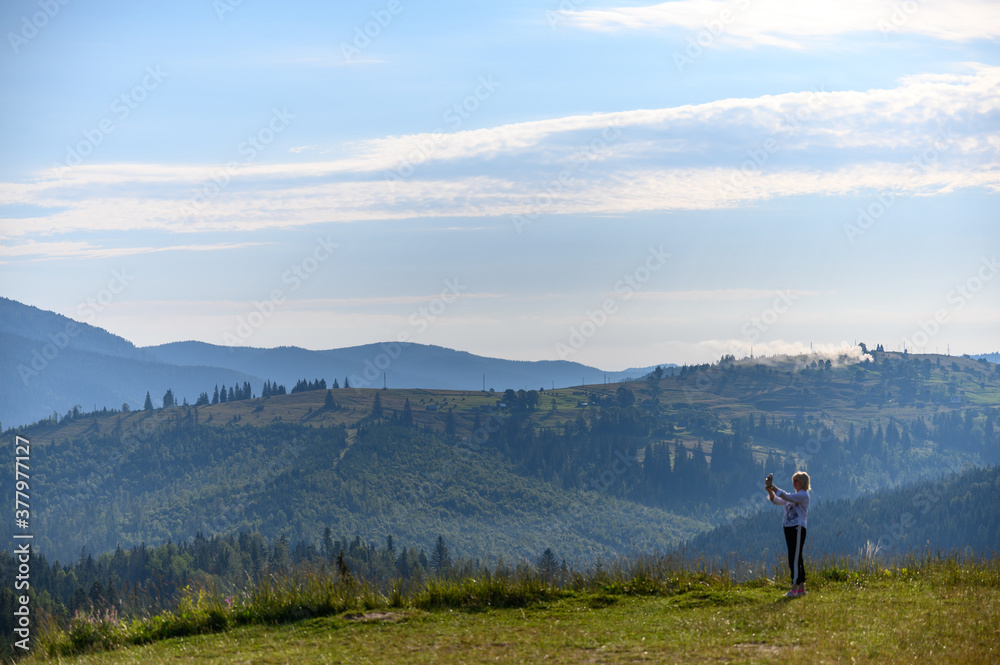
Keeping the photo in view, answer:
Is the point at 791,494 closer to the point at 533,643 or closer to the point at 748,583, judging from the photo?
the point at 748,583

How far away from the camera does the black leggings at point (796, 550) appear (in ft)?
51.1

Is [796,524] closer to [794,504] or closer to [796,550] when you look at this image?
[794,504]

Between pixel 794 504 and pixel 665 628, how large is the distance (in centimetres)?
350

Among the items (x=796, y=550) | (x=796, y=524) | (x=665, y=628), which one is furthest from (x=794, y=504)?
(x=665, y=628)

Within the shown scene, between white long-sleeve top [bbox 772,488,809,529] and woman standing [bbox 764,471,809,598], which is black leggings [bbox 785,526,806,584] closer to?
woman standing [bbox 764,471,809,598]

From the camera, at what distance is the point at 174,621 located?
1608cm

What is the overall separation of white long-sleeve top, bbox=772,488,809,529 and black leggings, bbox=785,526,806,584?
0.35 feet

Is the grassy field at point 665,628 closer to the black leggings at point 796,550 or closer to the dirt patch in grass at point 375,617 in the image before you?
the dirt patch in grass at point 375,617

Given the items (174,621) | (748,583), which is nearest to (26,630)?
(174,621)

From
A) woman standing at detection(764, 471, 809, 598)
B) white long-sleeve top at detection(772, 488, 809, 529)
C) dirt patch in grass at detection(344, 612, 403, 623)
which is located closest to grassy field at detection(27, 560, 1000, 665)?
dirt patch in grass at detection(344, 612, 403, 623)

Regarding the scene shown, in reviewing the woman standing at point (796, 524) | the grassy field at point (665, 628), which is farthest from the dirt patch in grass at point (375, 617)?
the woman standing at point (796, 524)

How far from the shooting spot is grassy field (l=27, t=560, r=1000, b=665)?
12.5m

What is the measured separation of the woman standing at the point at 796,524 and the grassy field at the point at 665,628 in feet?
1.06

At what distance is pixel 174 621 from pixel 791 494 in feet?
37.1
